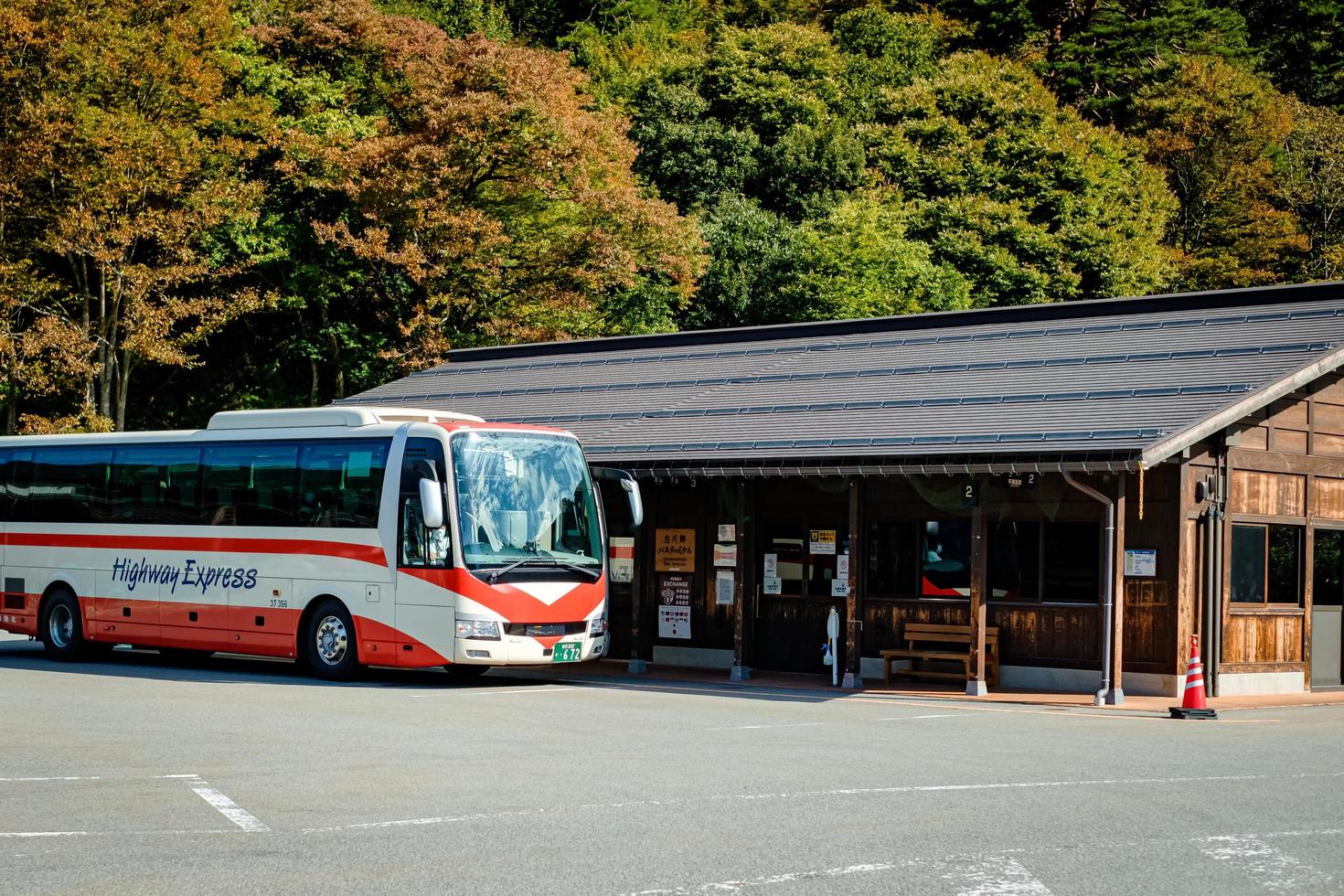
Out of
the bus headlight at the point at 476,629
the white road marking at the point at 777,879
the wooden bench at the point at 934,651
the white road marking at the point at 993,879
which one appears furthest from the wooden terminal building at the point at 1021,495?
the white road marking at the point at 777,879

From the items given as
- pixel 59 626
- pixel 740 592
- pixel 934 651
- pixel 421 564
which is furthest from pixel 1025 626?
pixel 59 626

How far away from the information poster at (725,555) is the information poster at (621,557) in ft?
6.29

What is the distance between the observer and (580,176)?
125 feet

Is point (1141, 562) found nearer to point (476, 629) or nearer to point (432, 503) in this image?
point (476, 629)

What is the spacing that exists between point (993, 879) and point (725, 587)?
1451cm

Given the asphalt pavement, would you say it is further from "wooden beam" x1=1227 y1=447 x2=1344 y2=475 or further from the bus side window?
"wooden beam" x1=1227 y1=447 x2=1344 y2=475

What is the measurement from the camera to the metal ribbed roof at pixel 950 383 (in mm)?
17531

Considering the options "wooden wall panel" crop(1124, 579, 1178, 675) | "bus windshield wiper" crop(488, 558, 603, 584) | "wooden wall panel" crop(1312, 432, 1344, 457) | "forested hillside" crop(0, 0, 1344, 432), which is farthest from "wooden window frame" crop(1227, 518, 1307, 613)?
"forested hillside" crop(0, 0, 1344, 432)

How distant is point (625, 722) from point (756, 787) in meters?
4.69

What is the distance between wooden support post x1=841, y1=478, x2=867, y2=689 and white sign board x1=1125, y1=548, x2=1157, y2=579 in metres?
3.36

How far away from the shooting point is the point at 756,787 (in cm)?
1015

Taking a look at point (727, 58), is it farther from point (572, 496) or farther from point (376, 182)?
point (572, 496)

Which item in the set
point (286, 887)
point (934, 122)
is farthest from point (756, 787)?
point (934, 122)

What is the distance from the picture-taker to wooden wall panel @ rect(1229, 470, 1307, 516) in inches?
757
